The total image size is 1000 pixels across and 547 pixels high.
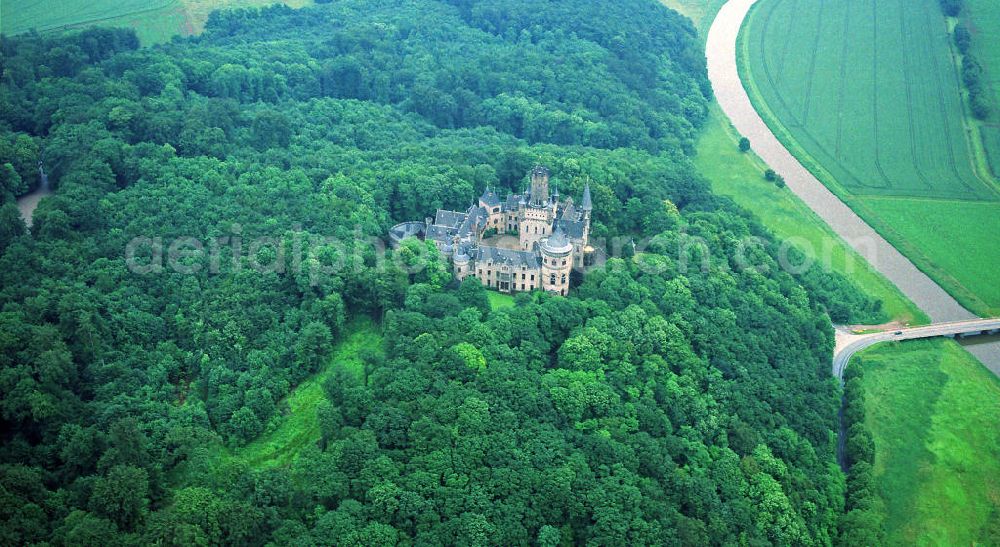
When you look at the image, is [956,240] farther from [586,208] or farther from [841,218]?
[586,208]

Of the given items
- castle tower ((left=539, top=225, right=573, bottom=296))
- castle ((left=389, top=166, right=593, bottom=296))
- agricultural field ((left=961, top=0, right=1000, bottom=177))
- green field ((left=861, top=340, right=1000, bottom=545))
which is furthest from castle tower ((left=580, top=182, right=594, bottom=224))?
agricultural field ((left=961, top=0, right=1000, bottom=177))

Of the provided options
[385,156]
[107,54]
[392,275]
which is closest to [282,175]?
[385,156]

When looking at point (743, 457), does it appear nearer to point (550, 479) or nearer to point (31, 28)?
point (550, 479)

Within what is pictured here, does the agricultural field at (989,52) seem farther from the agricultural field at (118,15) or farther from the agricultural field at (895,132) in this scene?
the agricultural field at (118,15)

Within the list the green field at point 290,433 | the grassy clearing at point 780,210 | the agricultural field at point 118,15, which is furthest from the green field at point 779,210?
the agricultural field at point 118,15

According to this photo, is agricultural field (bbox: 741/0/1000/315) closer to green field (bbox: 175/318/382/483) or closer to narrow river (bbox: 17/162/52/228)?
green field (bbox: 175/318/382/483)

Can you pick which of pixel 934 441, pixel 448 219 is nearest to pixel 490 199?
pixel 448 219
